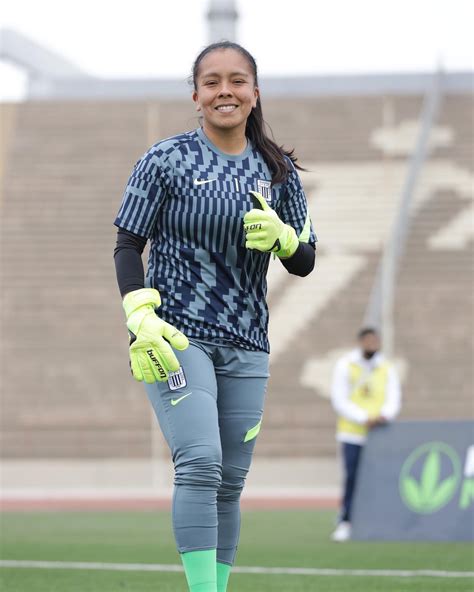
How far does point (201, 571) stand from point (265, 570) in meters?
3.29

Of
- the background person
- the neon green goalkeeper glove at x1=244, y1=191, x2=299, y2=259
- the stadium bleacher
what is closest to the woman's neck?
the neon green goalkeeper glove at x1=244, y1=191, x2=299, y2=259

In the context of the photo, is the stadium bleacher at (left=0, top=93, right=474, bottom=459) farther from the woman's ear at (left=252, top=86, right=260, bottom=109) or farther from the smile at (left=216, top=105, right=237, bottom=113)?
the smile at (left=216, top=105, right=237, bottom=113)

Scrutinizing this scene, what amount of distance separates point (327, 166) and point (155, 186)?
2128cm

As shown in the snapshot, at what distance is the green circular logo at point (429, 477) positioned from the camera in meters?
9.88

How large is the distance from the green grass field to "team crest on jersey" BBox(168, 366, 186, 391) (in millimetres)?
2222

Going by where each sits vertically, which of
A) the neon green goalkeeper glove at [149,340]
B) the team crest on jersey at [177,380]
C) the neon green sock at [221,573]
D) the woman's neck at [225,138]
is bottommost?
the neon green sock at [221,573]

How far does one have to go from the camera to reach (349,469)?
10602 millimetres

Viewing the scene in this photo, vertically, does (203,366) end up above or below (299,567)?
above

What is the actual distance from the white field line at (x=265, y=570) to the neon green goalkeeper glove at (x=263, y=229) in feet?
10.2

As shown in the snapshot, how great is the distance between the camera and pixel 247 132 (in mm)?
4848

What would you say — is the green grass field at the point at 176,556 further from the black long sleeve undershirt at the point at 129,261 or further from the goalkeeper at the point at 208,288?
the black long sleeve undershirt at the point at 129,261

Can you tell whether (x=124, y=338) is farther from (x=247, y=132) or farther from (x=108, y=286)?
(x=247, y=132)

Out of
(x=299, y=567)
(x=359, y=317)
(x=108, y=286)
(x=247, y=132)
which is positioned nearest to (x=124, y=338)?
(x=108, y=286)

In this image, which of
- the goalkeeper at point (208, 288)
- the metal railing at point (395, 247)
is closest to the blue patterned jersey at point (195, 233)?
the goalkeeper at point (208, 288)
